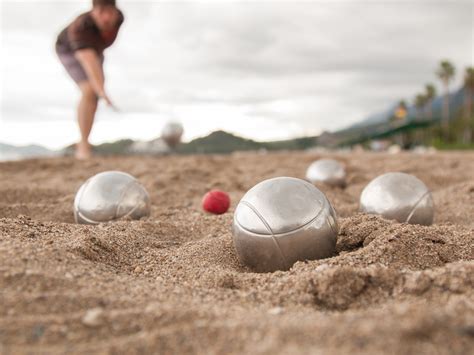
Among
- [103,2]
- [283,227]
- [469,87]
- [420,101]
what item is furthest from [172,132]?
[420,101]

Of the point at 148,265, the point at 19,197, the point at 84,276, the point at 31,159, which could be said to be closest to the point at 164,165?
the point at 31,159

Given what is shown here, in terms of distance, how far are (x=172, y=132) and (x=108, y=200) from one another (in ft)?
41.7

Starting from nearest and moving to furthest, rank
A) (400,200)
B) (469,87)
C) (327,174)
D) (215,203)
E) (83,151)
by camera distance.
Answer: (400,200) → (215,203) → (327,174) → (83,151) → (469,87)

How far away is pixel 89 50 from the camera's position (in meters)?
7.59

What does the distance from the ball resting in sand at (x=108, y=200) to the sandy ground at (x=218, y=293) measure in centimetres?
32

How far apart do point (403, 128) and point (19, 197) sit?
2779 centimetres

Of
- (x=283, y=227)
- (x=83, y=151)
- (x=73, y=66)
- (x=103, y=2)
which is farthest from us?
(x=83, y=151)

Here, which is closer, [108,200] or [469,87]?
[108,200]

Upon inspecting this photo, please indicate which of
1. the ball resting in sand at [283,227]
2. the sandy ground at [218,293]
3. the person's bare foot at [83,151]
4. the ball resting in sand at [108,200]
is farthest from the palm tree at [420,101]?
the ball resting in sand at [283,227]

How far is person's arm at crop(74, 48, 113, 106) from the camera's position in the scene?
294 inches

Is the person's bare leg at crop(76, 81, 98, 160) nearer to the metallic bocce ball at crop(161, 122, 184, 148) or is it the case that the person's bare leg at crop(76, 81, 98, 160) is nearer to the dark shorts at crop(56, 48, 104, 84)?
the dark shorts at crop(56, 48, 104, 84)

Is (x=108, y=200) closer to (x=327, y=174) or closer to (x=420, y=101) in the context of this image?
(x=327, y=174)

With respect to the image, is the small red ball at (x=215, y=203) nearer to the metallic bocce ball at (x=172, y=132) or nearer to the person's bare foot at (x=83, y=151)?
the person's bare foot at (x=83, y=151)

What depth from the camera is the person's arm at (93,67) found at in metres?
7.46
